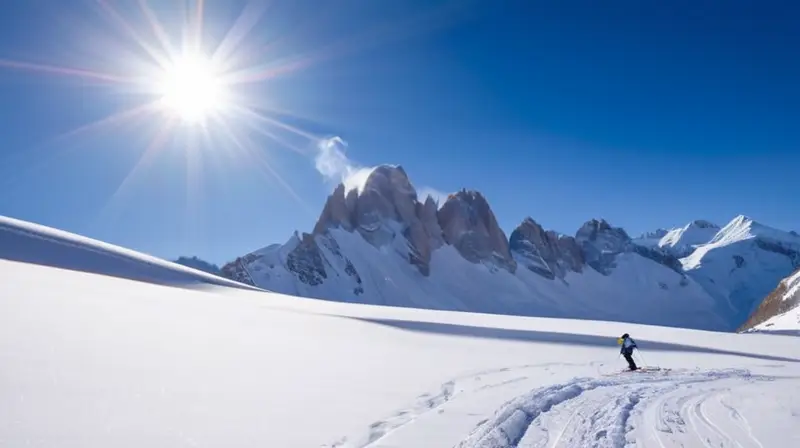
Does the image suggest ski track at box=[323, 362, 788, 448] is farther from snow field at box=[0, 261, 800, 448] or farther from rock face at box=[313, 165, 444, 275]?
rock face at box=[313, 165, 444, 275]

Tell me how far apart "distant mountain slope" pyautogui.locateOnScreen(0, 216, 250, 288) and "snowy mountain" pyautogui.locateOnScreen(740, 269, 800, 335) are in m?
66.7

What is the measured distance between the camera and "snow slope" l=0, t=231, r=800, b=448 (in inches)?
237

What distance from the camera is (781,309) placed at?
8312 centimetres

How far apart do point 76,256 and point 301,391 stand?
93.2 ft

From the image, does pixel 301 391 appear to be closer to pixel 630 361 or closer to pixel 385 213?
pixel 630 361

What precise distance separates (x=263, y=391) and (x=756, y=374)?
14.9 meters

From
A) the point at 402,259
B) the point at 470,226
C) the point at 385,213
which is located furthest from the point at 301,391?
the point at 470,226

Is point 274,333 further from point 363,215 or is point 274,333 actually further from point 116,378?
point 363,215

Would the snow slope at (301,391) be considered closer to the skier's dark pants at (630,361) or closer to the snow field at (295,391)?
the snow field at (295,391)

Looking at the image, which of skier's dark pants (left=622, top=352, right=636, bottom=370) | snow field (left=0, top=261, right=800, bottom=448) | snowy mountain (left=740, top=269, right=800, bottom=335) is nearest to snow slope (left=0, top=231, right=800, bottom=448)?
snow field (left=0, top=261, right=800, bottom=448)

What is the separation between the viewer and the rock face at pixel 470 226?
183000 millimetres

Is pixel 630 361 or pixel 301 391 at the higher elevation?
pixel 301 391

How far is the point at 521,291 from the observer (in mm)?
183750

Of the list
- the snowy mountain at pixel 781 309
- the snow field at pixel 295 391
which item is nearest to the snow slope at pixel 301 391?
the snow field at pixel 295 391
